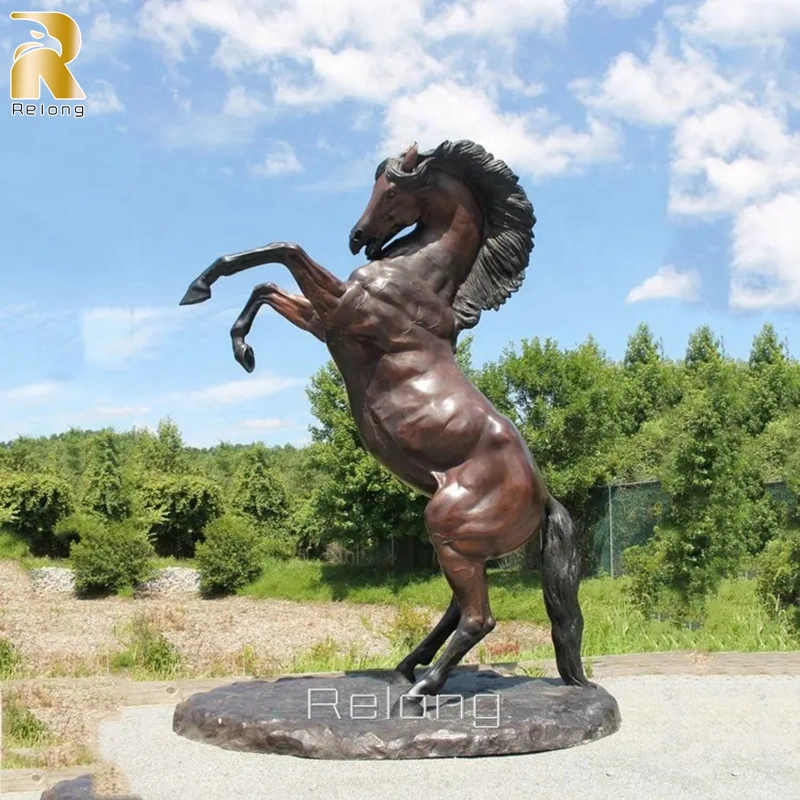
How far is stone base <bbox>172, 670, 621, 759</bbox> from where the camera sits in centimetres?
394

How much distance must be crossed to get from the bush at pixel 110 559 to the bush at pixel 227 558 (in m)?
1.22

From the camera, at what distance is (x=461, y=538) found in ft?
14.3

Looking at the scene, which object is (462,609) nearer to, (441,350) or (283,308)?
(441,350)

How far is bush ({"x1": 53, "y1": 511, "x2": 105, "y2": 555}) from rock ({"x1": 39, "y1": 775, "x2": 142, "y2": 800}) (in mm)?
17173

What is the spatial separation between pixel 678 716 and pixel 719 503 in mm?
6510

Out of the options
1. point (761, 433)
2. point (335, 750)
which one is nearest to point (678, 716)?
point (335, 750)

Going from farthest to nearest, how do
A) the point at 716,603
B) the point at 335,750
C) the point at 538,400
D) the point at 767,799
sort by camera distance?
the point at 538,400
the point at 716,603
the point at 335,750
the point at 767,799

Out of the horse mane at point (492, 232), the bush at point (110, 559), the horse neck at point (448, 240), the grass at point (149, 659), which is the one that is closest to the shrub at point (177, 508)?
the bush at point (110, 559)

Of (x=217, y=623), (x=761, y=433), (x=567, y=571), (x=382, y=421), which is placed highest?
(x=761, y=433)

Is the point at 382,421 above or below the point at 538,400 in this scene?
below

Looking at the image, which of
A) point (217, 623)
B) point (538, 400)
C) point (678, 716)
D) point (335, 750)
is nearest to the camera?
point (335, 750)

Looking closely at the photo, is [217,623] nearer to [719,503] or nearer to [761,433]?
[719,503]

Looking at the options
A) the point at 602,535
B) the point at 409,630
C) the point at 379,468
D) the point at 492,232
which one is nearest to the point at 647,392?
the point at 602,535

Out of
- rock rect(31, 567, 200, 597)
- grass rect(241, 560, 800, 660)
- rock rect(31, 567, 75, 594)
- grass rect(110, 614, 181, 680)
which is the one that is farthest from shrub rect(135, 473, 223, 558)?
grass rect(110, 614, 181, 680)
